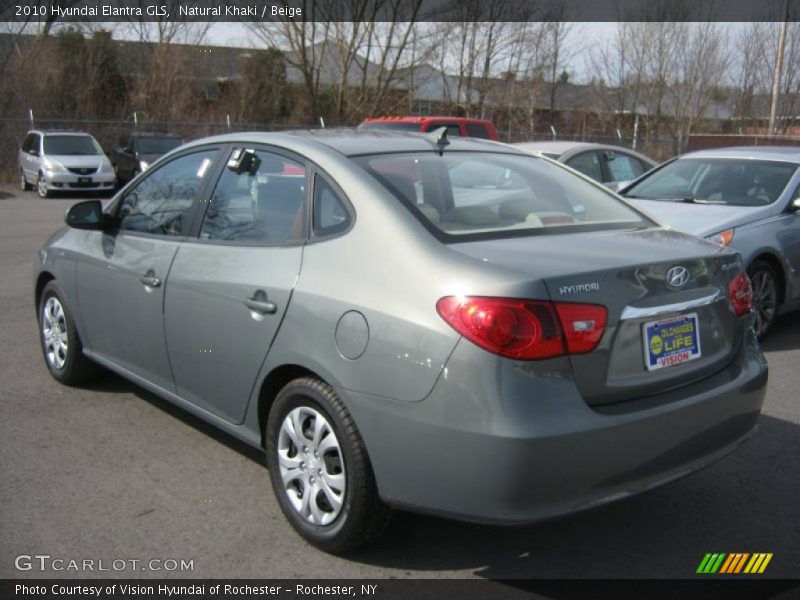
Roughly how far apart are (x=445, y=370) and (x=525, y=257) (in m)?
0.57

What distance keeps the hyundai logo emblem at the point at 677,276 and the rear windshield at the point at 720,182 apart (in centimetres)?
464

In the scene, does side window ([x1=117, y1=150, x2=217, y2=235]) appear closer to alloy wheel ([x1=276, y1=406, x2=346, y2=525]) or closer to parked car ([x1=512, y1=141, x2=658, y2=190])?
alloy wheel ([x1=276, y1=406, x2=346, y2=525])

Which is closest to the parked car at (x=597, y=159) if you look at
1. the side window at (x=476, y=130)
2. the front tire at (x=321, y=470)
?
the side window at (x=476, y=130)

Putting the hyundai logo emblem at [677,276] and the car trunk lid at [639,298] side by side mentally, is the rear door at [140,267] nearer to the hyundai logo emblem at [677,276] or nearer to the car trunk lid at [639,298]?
the car trunk lid at [639,298]

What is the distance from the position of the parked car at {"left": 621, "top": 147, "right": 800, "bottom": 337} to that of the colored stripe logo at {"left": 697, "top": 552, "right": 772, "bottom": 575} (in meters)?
3.63

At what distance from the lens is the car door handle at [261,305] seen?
3482mm

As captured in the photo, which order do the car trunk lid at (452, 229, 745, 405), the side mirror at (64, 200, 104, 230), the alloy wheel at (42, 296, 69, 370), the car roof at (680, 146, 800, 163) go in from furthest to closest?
the car roof at (680, 146, 800, 163) → the alloy wheel at (42, 296, 69, 370) → the side mirror at (64, 200, 104, 230) → the car trunk lid at (452, 229, 745, 405)

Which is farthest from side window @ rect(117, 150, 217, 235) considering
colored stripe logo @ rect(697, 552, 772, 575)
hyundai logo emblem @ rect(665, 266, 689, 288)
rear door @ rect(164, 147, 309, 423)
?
colored stripe logo @ rect(697, 552, 772, 575)

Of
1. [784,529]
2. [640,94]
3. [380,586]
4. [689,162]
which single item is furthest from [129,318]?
[640,94]

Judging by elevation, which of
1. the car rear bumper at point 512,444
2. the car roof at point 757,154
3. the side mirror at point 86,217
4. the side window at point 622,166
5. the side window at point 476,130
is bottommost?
the car rear bumper at point 512,444

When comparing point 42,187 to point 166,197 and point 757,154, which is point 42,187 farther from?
point 166,197

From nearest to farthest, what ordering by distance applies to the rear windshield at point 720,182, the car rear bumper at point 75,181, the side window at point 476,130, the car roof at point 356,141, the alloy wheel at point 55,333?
1. the car roof at point 356,141
2. the alloy wheel at point 55,333
3. the rear windshield at point 720,182
4. the side window at point 476,130
5. the car rear bumper at point 75,181

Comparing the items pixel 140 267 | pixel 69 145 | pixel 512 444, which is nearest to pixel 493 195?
pixel 512 444

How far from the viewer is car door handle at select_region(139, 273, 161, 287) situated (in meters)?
4.24
